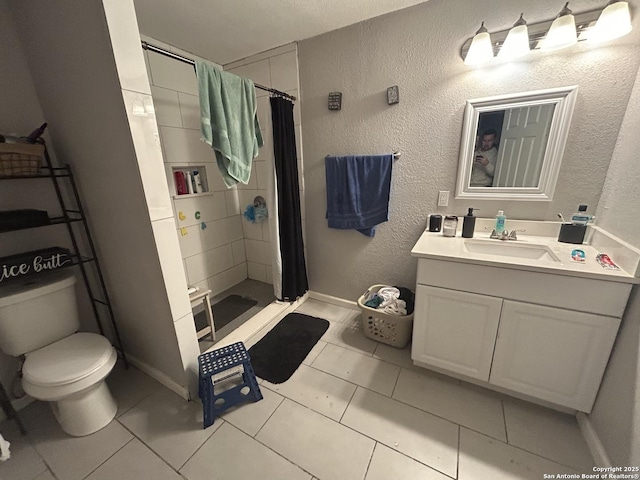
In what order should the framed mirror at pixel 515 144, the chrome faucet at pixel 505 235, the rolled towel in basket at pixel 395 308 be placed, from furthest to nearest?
the rolled towel in basket at pixel 395 308 < the chrome faucet at pixel 505 235 < the framed mirror at pixel 515 144

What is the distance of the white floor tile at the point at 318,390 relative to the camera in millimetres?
1327

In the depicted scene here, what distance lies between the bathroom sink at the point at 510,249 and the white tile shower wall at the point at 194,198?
2180 millimetres

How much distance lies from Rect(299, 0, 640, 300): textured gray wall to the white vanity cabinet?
574 mm

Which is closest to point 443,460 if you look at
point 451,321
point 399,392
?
point 399,392

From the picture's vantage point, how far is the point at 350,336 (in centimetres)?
188

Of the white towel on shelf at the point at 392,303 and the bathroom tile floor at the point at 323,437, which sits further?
the white towel on shelf at the point at 392,303

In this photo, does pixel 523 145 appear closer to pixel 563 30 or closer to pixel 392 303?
pixel 563 30

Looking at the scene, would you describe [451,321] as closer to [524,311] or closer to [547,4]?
[524,311]

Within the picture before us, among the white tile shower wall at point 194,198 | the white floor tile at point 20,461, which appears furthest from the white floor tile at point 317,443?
the white tile shower wall at point 194,198

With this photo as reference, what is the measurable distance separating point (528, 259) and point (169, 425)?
201 cm

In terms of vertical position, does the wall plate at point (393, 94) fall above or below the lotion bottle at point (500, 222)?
above

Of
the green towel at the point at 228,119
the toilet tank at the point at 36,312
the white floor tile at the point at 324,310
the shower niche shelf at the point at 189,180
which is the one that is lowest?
the white floor tile at the point at 324,310

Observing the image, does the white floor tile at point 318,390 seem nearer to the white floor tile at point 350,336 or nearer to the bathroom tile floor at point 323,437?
the bathroom tile floor at point 323,437

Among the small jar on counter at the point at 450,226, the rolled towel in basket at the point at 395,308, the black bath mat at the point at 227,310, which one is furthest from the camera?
the black bath mat at the point at 227,310
